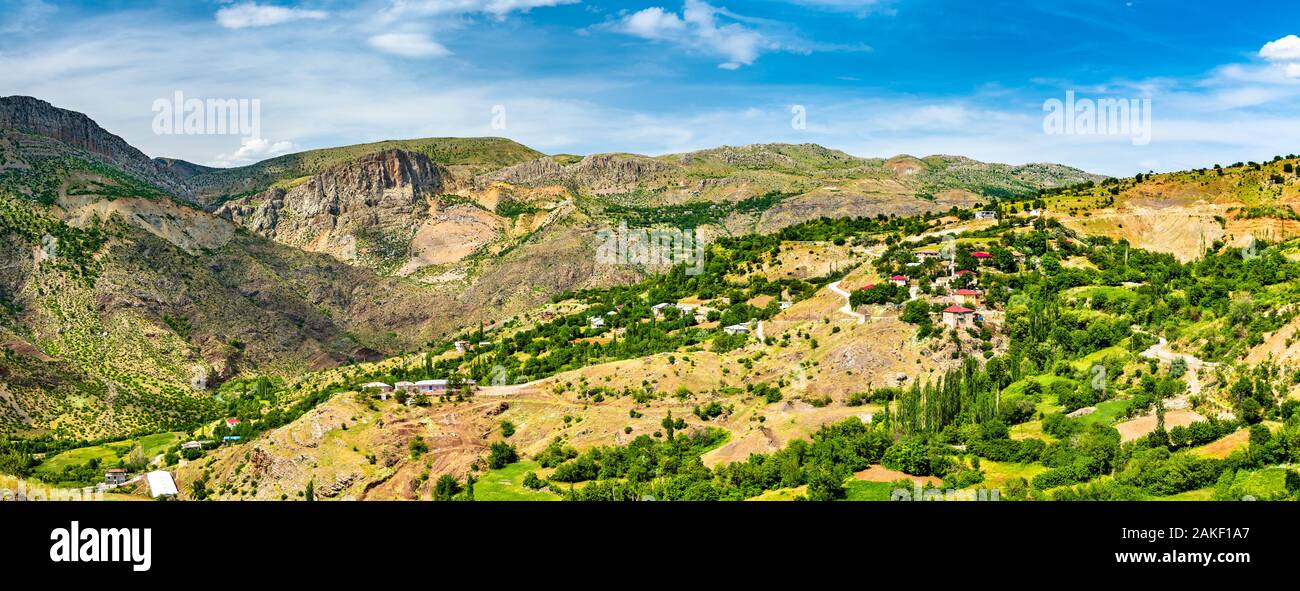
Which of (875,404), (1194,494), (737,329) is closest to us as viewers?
(1194,494)

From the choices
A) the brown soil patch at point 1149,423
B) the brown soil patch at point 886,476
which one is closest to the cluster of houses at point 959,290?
the brown soil patch at point 1149,423

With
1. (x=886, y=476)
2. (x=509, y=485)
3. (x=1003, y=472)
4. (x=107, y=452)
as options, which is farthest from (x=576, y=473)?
(x=107, y=452)

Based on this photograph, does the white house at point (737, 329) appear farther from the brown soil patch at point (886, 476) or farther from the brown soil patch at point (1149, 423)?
the brown soil patch at point (1149, 423)

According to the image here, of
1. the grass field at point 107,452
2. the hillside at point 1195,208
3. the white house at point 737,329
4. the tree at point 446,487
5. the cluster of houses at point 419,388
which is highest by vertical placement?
the hillside at point 1195,208

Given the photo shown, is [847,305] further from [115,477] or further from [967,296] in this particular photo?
[115,477]

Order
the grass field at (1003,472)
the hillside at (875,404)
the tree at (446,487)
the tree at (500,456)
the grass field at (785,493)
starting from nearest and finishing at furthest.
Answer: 1. the grass field at (1003,472)
2. the grass field at (785,493)
3. the hillside at (875,404)
4. the tree at (446,487)
5. the tree at (500,456)

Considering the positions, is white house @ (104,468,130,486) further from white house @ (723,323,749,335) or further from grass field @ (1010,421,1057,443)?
grass field @ (1010,421,1057,443)
